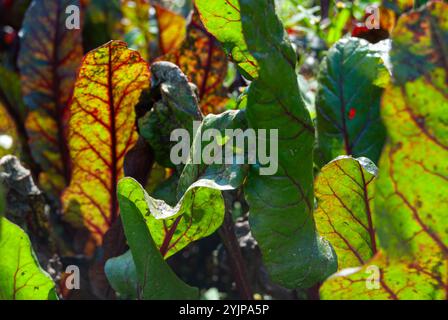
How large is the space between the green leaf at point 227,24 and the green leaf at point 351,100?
Result: 305 mm

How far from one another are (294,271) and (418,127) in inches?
11.7

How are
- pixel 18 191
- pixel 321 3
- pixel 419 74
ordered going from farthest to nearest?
pixel 321 3
pixel 18 191
pixel 419 74

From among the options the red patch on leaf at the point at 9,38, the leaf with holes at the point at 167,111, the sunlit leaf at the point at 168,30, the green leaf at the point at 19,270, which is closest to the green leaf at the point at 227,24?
the leaf with holes at the point at 167,111

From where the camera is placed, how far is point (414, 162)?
2.82 feet

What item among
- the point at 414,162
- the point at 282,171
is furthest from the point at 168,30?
the point at 414,162

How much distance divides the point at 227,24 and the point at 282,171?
238 mm

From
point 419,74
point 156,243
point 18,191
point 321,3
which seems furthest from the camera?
point 321,3

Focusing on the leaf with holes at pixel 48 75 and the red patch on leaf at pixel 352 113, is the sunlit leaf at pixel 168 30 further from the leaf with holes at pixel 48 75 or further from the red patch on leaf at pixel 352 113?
the red patch on leaf at pixel 352 113

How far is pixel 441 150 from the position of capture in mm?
864

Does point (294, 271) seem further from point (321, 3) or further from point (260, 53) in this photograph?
point (321, 3)

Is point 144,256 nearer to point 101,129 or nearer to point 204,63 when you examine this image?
point 101,129

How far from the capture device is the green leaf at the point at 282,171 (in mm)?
937
